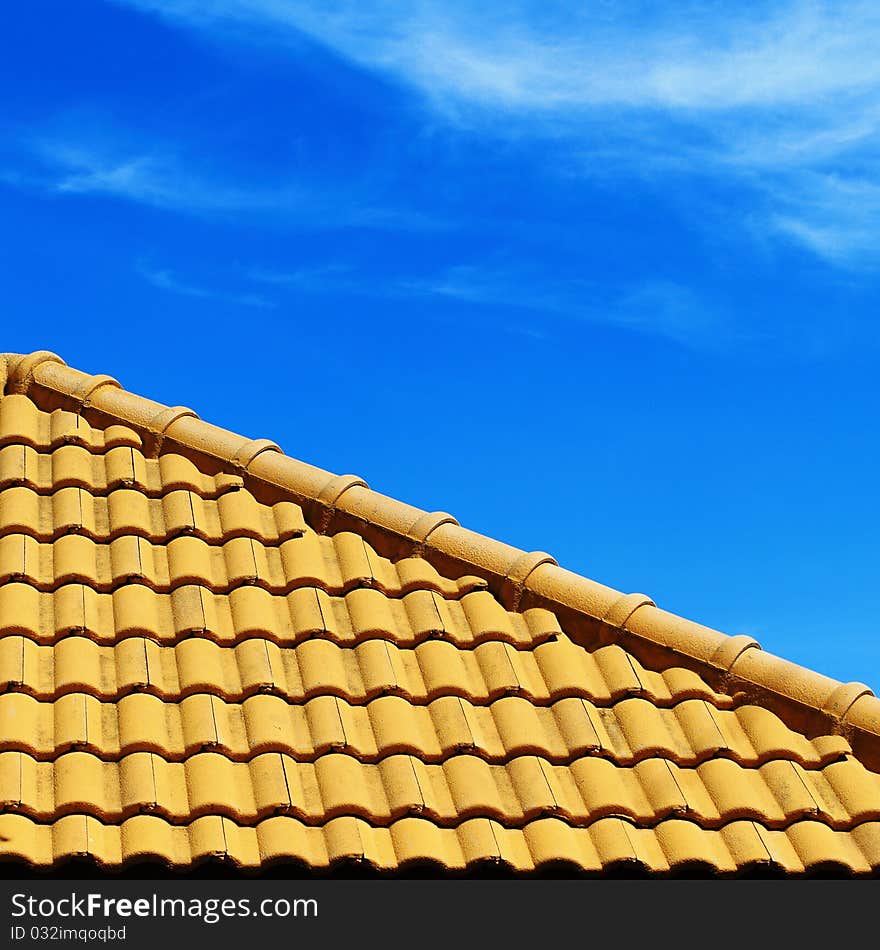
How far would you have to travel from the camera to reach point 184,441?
840 centimetres

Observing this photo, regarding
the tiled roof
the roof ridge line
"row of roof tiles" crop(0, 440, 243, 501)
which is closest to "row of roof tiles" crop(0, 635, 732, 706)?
the tiled roof

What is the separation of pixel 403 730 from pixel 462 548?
1.70m

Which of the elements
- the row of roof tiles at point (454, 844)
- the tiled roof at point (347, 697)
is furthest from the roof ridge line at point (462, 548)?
the row of roof tiles at point (454, 844)

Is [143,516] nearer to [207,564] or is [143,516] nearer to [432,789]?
[207,564]

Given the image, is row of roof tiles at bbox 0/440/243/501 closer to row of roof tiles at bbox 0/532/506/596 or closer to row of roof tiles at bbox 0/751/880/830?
row of roof tiles at bbox 0/532/506/596

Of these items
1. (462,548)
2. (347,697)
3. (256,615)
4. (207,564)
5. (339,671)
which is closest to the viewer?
(347,697)

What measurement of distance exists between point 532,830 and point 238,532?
8.37ft

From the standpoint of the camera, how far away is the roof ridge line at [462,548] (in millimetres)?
7094

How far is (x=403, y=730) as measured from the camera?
6355mm

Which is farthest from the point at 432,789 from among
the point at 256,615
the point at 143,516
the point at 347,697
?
the point at 143,516

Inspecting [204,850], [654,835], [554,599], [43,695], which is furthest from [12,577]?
[654,835]

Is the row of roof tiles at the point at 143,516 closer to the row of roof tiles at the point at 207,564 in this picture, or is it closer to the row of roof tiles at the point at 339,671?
the row of roof tiles at the point at 207,564

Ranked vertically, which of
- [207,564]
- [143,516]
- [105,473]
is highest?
[105,473]
